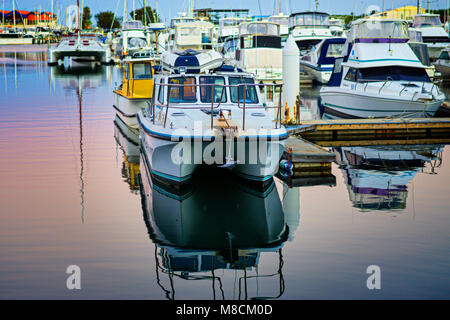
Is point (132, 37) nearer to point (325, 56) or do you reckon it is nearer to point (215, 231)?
point (325, 56)

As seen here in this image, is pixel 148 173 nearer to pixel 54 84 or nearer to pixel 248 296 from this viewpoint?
pixel 248 296

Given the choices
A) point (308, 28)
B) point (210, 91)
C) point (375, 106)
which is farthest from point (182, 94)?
point (308, 28)

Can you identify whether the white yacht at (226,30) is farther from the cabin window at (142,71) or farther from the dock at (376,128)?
the dock at (376,128)

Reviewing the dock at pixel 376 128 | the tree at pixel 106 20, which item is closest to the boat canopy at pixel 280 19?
the dock at pixel 376 128

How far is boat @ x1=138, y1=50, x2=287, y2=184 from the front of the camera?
11.2m

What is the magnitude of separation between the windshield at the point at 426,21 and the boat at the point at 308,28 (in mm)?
7160

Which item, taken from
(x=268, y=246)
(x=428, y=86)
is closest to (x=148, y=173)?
(x=268, y=246)

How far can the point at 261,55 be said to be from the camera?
99.8 feet

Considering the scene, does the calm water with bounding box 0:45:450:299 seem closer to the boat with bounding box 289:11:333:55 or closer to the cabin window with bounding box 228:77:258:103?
the cabin window with bounding box 228:77:258:103

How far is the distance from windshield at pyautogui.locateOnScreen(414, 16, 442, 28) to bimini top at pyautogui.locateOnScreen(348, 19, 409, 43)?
2246 cm

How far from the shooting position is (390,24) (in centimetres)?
2220

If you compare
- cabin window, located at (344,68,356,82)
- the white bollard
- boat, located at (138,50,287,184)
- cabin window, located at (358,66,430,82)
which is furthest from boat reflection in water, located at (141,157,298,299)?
cabin window, located at (344,68,356,82)

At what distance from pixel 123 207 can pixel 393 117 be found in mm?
11083

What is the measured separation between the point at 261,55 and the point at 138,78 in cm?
1123
